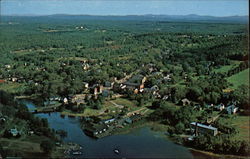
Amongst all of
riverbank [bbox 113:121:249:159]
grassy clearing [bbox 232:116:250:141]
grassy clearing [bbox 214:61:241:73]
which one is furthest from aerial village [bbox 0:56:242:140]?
grassy clearing [bbox 214:61:241:73]

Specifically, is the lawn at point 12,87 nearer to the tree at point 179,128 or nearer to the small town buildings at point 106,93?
the small town buildings at point 106,93

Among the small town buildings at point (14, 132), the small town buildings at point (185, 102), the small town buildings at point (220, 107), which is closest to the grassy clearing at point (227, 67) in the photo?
the small town buildings at point (185, 102)

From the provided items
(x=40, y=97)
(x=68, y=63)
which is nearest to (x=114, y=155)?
(x=40, y=97)

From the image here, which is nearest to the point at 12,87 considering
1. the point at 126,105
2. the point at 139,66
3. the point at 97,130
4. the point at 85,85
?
the point at 85,85

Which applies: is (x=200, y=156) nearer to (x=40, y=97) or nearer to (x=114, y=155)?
(x=114, y=155)

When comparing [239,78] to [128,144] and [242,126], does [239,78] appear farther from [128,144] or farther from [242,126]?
[128,144]

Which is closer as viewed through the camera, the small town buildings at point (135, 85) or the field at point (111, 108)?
the field at point (111, 108)
